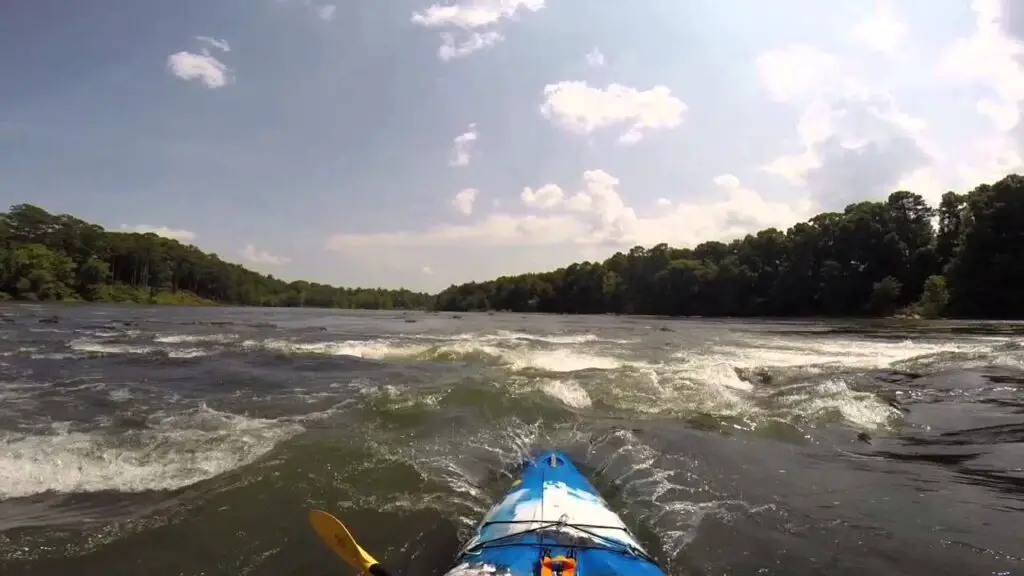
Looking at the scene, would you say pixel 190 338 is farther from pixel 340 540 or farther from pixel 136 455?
pixel 340 540

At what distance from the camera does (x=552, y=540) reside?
433 cm

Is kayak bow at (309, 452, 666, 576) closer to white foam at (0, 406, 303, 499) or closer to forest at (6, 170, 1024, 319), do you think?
white foam at (0, 406, 303, 499)

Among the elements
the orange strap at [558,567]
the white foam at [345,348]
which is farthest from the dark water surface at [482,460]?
the white foam at [345,348]

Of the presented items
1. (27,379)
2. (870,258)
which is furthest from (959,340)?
(870,258)

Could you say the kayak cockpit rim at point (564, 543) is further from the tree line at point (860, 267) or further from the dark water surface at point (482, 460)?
the tree line at point (860, 267)

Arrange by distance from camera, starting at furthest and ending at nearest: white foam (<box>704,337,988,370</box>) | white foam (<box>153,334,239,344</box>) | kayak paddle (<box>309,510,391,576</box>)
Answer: white foam (<box>153,334,239,344</box>)
white foam (<box>704,337,988,370</box>)
kayak paddle (<box>309,510,391,576</box>)

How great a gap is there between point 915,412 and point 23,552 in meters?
13.5

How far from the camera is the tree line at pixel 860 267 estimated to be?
49.8 m

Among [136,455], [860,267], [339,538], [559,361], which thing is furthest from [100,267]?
[860,267]

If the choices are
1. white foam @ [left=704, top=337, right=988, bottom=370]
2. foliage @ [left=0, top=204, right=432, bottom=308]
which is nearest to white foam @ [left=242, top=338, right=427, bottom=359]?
white foam @ [left=704, top=337, right=988, bottom=370]

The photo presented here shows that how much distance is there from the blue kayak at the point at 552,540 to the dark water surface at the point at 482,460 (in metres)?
0.71

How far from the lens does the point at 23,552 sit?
4949 mm

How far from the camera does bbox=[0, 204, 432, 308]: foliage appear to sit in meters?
82.9

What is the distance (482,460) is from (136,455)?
4.89 meters
